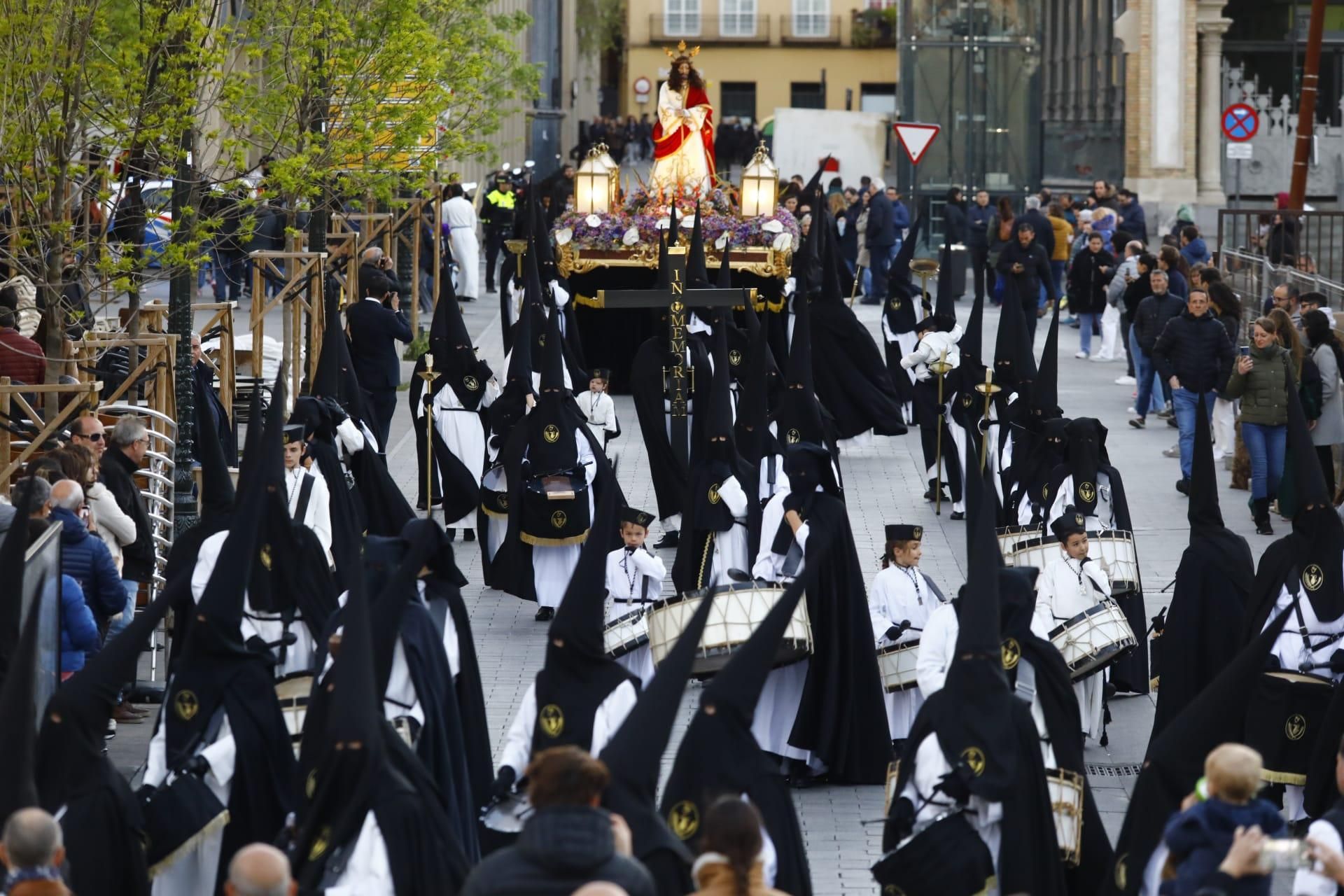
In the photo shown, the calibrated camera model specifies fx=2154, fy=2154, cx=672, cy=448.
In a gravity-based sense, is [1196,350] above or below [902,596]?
above

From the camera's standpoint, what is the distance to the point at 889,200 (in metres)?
32.4

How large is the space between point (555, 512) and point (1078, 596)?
414 centimetres

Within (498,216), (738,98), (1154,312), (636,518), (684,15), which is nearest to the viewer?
(636,518)

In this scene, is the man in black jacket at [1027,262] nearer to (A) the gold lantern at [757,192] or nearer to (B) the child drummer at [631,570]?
(A) the gold lantern at [757,192]

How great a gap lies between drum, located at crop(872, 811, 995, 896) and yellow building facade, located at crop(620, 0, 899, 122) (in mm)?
74118

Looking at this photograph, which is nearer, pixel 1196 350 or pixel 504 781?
pixel 504 781

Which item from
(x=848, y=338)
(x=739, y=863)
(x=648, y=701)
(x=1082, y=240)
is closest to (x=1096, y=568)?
(x=648, y=701)

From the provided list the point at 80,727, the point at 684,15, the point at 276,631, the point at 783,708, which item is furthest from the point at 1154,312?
the point at 684,15

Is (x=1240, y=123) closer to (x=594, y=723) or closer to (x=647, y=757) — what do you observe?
(x=594, y=723)

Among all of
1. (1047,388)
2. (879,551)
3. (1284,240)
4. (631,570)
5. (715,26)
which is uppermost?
(715,26)

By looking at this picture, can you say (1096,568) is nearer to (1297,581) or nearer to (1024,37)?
(1297,581)

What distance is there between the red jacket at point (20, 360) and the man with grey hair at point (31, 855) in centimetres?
851

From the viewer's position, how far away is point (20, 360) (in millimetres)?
14383

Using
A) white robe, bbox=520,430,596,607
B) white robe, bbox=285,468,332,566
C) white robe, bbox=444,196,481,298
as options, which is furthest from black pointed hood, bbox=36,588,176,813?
white robe, bbox=444,196,481,298
